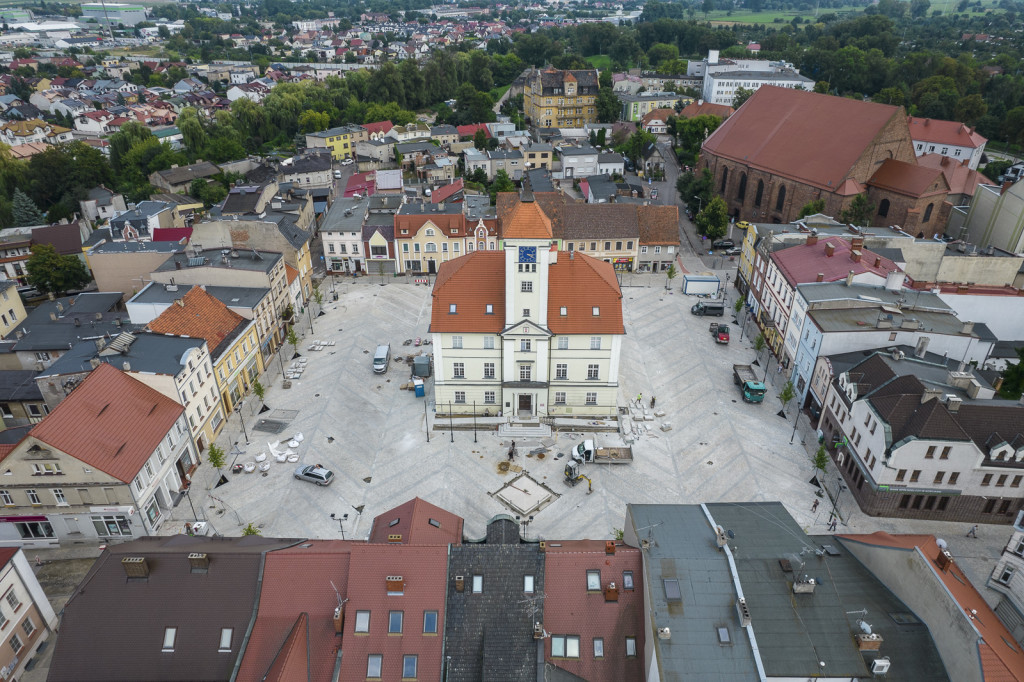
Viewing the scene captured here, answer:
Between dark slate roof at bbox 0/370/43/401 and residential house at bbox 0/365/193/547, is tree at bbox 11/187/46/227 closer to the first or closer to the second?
dark slate roof at bbox 0/370/43/401

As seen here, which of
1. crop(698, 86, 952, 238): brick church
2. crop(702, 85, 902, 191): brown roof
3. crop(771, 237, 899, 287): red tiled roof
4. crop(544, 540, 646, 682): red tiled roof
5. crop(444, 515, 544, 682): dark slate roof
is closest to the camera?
crop(444, 515, 544, 682): dark slate roof

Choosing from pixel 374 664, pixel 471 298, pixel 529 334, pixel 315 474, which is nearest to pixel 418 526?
pixel 374 664

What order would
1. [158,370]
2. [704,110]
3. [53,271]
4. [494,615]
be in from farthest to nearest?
1. [704,110]
2. [53,271]
3. [158,370]
4. [494,615]

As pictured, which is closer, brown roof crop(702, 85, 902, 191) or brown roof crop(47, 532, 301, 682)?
brown roof crop(47, 532, 301, 682)

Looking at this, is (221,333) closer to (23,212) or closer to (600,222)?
(600,222)

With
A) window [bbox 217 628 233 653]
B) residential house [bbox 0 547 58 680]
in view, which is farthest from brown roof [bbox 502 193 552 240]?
residential house [bbox 0 547 58 680]

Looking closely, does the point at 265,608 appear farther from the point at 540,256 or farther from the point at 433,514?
the point at 540,256

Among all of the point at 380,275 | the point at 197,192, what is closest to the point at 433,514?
the point at 380,275
